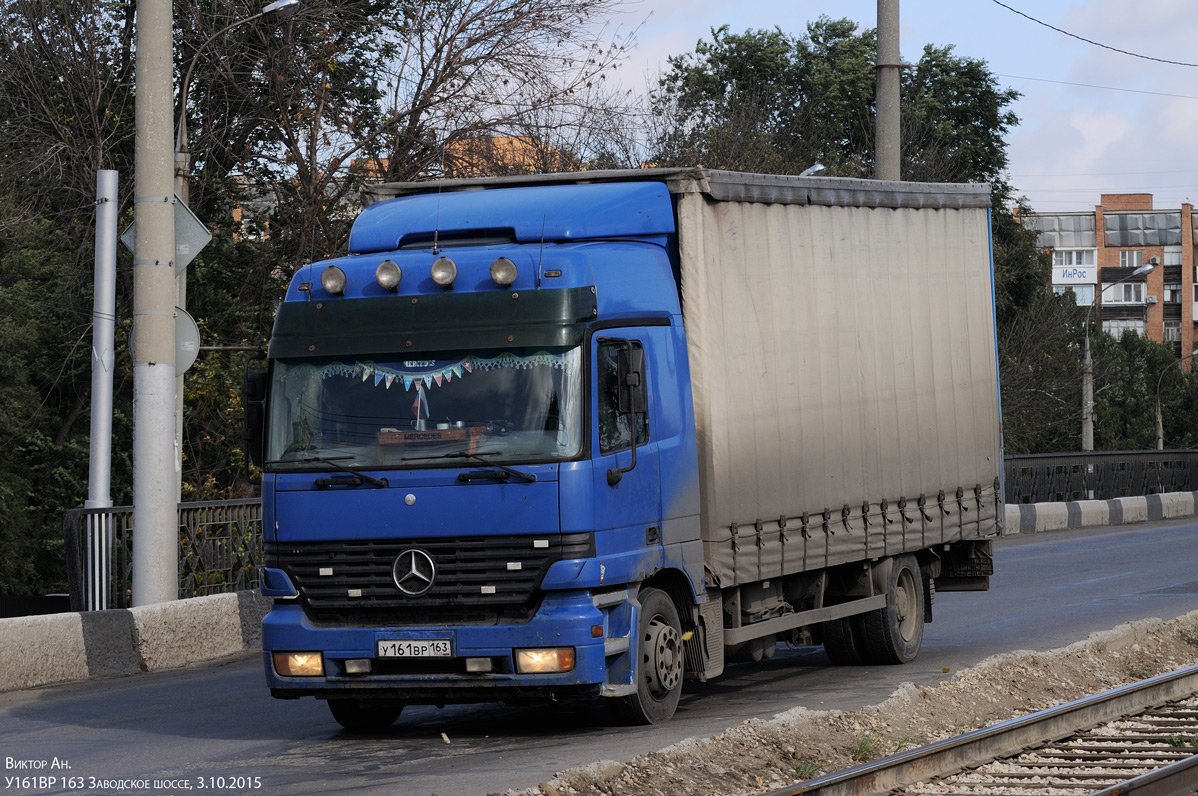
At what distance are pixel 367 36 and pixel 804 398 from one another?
1474 cm

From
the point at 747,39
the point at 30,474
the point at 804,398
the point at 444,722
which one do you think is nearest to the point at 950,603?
the point at 804,398

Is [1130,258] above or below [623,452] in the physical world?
above

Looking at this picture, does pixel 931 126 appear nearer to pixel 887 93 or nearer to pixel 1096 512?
pixel 1096 512

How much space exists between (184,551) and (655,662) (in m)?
6.72

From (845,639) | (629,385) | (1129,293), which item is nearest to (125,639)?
(845,639)

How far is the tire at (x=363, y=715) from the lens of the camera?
9.08 m

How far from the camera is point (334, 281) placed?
856 cm

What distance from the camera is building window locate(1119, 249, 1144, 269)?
116812 mm

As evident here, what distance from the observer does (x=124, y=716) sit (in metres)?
9.78

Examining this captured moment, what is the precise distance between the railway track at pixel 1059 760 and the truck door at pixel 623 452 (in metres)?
1.86

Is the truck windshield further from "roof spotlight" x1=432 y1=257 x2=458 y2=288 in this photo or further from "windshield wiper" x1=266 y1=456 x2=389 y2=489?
"roof spotlight" x1=432 y1=257 x2=458 y2=288

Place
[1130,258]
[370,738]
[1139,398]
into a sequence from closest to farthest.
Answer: [370,738] < [1139,398] < [1130,258]

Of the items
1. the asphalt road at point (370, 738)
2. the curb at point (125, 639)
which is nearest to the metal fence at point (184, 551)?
the curb at point (125, 639)

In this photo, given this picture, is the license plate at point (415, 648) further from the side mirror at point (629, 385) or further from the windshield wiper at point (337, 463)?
the side mirror at point (629, 385)
